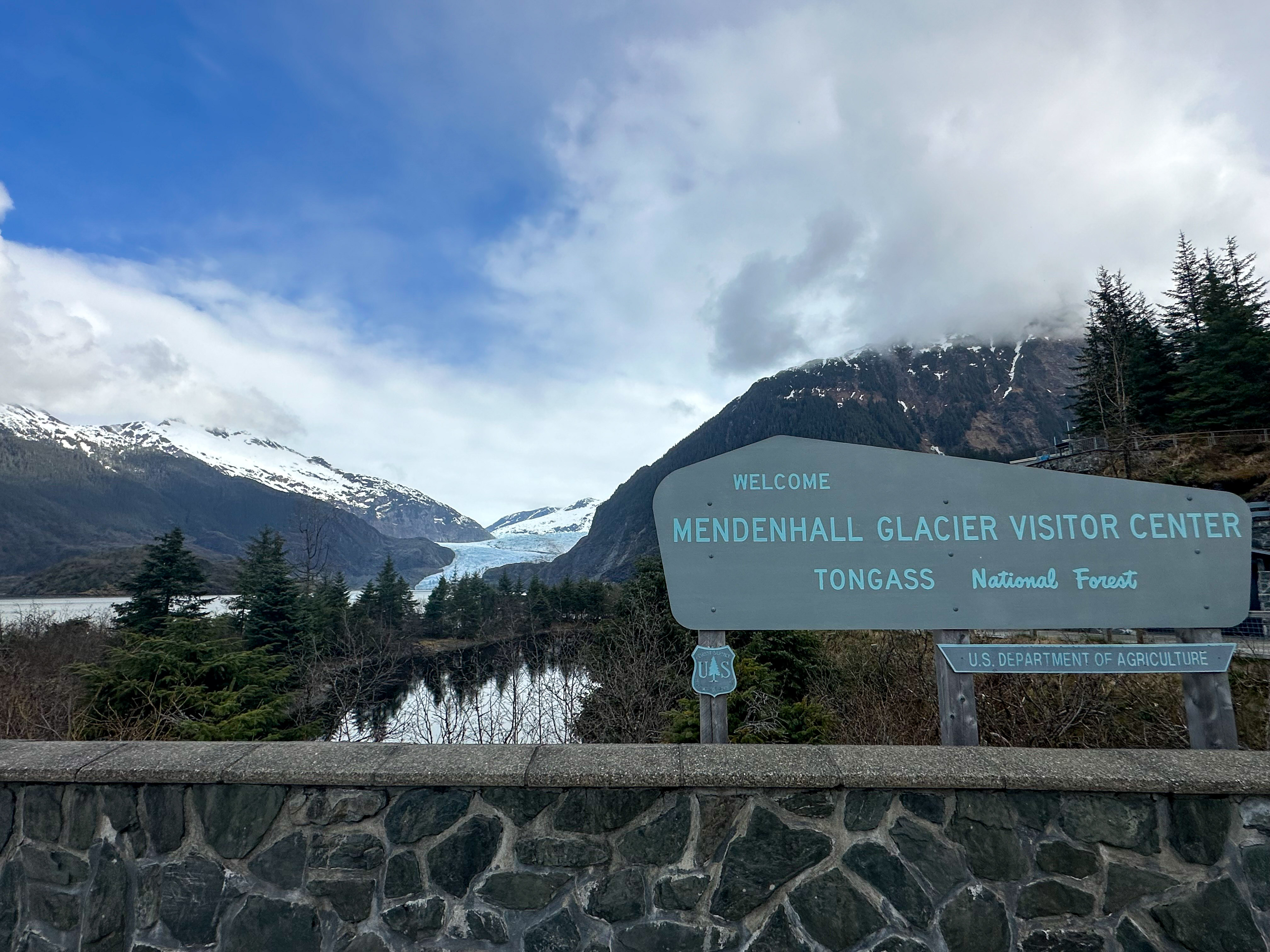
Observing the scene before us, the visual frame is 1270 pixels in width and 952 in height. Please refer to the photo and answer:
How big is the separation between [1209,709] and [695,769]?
261cm

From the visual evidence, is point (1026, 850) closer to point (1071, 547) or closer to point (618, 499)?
point (1071, 547)

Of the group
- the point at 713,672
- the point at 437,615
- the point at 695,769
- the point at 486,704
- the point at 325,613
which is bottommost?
the point at 486,704

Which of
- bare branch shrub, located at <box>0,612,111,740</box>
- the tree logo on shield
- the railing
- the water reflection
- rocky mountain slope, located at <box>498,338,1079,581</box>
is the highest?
rocky mountain slope, located at <box>498,338,1079,581</box>

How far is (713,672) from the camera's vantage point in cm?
330

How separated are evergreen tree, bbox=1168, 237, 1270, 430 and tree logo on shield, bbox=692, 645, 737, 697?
35.3 m

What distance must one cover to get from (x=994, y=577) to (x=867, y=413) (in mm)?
114168

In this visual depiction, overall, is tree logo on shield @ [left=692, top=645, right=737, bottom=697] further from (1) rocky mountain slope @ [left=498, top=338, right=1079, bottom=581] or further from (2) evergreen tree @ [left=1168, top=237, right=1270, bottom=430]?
(1) rocky mountain slope @ [left=498, top=338, right=1079, bottom=581]

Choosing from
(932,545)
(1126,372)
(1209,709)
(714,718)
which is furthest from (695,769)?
(1126,372)

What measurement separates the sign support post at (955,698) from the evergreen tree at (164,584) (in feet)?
94.9

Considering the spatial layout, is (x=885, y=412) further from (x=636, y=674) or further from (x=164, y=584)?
(x=636, y=674)

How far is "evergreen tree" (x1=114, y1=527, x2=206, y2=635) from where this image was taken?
84.4 feet

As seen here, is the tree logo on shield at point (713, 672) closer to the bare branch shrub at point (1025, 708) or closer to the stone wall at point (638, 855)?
the stone wall at point (638, 855)

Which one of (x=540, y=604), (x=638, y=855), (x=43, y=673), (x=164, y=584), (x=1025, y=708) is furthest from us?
(x=540, y=604)

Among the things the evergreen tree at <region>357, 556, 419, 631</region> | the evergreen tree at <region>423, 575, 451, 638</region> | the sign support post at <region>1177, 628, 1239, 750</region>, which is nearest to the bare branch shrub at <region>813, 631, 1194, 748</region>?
the sign support post at <region>1177, 628, 1239, 750</region>
